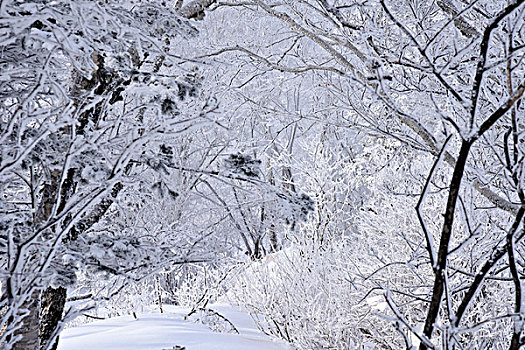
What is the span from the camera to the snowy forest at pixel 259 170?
139cm

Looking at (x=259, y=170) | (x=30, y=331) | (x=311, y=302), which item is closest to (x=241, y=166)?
(x=259, y=170)

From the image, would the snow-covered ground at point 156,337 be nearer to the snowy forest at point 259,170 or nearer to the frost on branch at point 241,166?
the snowy forest at point 259,170

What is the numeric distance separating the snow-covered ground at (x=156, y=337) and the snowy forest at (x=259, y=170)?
3.9 inches

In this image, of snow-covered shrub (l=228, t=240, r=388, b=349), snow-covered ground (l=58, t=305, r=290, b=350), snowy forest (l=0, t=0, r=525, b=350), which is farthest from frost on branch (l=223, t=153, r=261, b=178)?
snow-covered ground (l=58, t=305, r=290, b=350)

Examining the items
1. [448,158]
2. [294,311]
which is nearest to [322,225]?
[294,311]

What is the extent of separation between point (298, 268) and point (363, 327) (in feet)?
3.07

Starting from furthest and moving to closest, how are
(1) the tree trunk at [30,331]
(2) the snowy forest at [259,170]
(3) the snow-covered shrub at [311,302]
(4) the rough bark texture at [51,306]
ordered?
(3) the snow-covered shrub at [311,302] < (4) the rough bark texture at [51,306] < (1) the tree trunk at [30,331] < (2) the snowy forest at [259,170]

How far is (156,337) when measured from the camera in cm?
456

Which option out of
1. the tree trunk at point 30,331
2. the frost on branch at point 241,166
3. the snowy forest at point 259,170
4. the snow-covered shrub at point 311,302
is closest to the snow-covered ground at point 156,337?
the snowy forest at point 259,170

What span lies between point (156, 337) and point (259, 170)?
120 inches

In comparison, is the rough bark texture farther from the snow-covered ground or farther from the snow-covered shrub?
the snow-covered shrub

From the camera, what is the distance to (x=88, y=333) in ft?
16.9

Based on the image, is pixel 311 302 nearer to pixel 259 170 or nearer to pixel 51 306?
pixel 51 306

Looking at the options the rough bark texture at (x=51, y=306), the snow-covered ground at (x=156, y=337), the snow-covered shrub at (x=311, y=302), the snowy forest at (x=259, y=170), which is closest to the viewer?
the snowy forest at (x=259, y=170)
